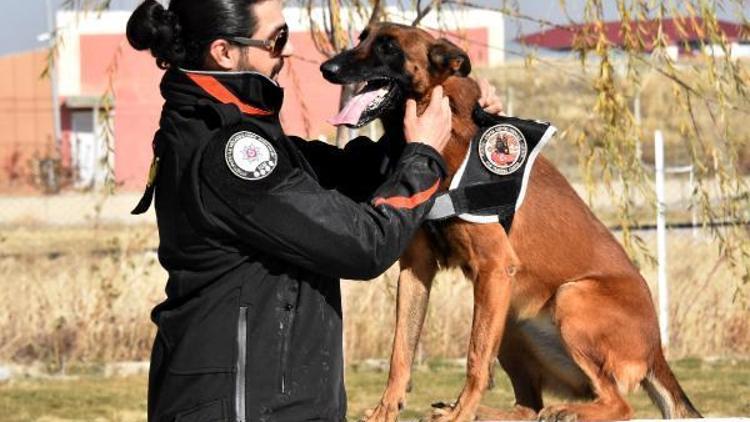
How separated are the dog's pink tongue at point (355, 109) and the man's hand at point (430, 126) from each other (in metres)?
0.31

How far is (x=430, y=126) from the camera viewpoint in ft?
10.2

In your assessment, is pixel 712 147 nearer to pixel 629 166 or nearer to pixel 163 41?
pixel 629 166

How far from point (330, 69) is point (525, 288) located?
3.40ft

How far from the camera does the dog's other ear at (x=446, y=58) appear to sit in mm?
3926

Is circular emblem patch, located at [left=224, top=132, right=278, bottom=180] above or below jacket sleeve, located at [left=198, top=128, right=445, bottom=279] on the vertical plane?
above

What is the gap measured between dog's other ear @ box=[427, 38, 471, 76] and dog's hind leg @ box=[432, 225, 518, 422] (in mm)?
520

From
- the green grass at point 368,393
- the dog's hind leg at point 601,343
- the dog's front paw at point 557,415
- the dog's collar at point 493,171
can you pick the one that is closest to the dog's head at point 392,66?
the dog's collar at point 493,171

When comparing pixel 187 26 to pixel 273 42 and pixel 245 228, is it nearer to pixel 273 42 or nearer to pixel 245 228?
pixel 273 42

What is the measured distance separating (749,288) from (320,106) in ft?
27.2

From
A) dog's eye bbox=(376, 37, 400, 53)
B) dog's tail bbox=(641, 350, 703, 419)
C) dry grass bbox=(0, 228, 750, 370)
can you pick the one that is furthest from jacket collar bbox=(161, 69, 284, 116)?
dry grass bbox=(0, 228, 750, 370)

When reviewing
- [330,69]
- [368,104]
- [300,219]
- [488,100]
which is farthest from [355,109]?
[300,219]

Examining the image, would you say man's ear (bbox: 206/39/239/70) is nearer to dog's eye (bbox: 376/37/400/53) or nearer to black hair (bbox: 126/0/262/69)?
black hair (bbox: 126/0/262/69)

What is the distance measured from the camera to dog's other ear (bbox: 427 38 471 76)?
393cm

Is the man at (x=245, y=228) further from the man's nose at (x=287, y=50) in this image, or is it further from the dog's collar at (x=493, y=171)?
the dog's collar at (x=493, y=171)
